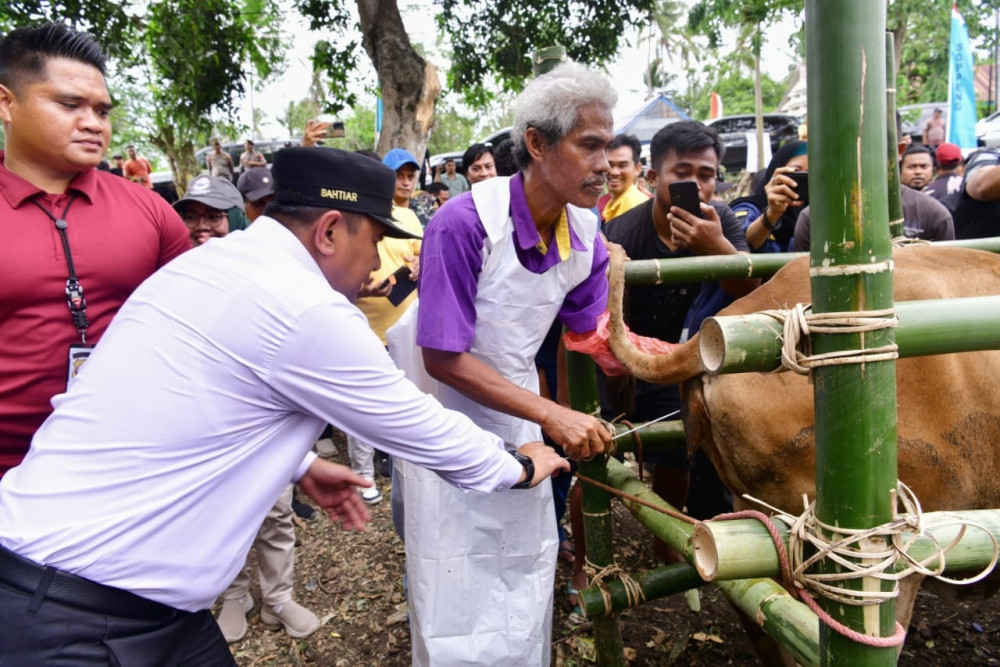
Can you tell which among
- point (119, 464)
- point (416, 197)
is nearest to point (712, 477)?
point (119, 464)

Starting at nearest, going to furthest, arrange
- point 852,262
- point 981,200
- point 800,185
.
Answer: point 852,262 → point 800,185 → point 981,200

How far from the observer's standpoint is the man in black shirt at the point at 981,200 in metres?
3.71

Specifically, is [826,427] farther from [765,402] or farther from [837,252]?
[765,402]

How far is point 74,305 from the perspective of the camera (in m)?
1.96

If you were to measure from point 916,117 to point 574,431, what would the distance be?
1397 centimetres

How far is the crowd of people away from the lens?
143 cm

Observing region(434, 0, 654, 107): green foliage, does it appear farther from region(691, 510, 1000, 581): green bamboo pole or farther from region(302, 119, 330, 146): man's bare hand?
region(691, 510, 1000, 581): green bamboo pole

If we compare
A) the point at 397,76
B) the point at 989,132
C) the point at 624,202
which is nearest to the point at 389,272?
the point at 624,202

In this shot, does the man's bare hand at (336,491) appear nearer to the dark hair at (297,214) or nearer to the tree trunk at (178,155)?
the dark hair at (297,214)

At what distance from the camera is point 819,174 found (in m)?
1.16

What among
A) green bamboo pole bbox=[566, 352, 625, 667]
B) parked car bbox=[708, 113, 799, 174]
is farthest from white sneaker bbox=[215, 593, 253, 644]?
parked car bbox=[708, 113, 799, 174]

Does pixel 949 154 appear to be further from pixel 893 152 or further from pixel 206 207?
pixel 206 207

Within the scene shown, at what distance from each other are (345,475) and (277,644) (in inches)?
69.2

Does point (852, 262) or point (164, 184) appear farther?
point (164, 184)
